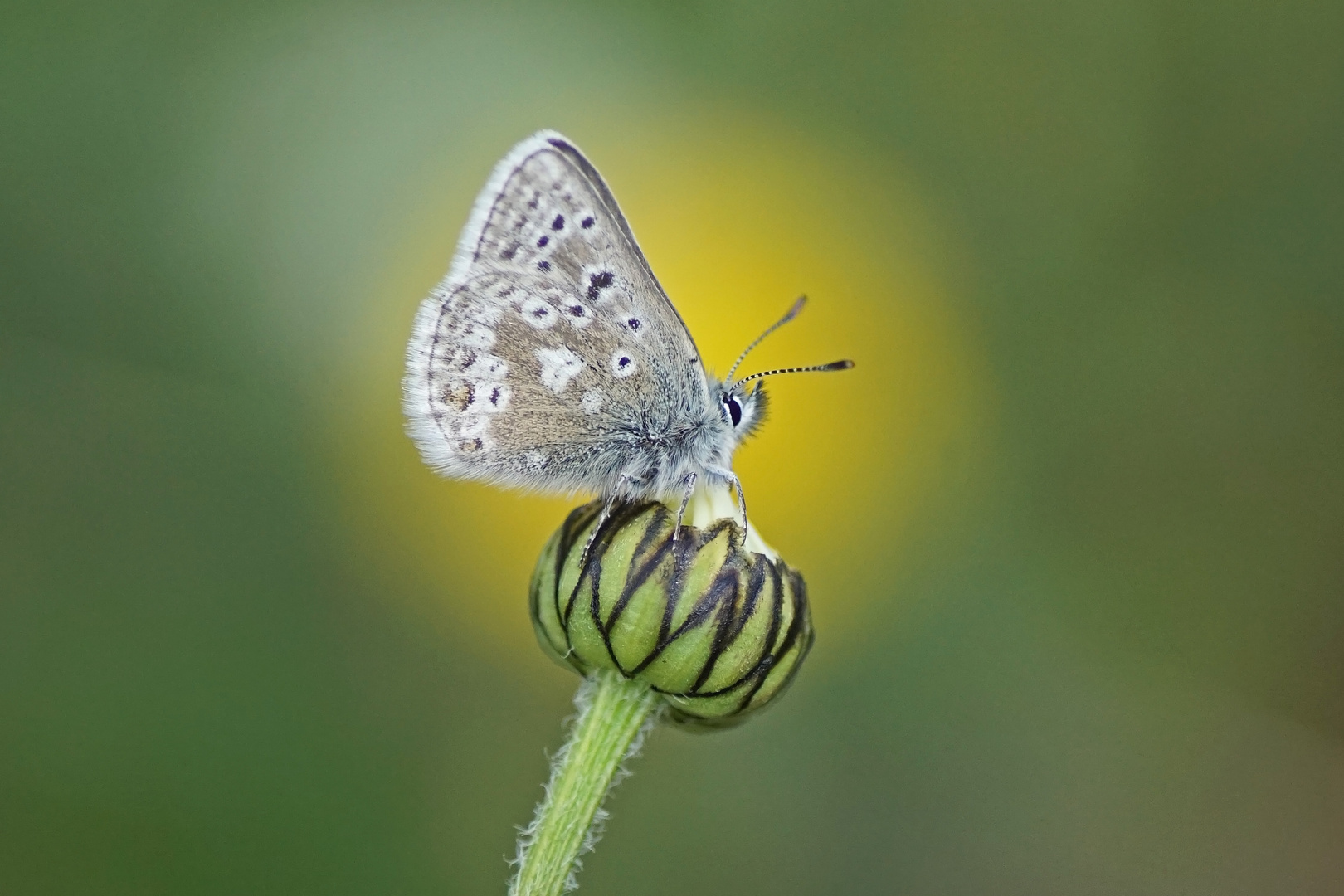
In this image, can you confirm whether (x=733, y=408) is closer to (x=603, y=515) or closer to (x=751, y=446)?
(x=603, y=515)

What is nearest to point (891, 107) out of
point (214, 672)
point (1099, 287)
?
point (1099, 287)

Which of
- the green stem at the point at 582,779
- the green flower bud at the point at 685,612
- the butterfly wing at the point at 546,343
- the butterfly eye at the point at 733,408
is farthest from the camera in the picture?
the butterfly eye at the point at 733,408

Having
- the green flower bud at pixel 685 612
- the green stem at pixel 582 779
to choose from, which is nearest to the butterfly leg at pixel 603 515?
the green flower bud at pixel 685 612

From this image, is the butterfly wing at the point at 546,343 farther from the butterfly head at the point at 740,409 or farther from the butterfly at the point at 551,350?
the butterfly head at the point at 740,409

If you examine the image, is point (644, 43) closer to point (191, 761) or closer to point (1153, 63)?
point (1153, 63)

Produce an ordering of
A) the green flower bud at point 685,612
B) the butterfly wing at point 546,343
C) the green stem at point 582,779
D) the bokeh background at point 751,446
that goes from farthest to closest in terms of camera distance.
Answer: the bokeh background at point 751,446 < the butterfly wing at point 546,343 < the green flower bud at point 685,612 < the green stem at point 582,779

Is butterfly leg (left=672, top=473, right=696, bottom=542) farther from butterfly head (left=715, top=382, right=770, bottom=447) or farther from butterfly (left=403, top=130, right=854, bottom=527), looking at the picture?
butterfly head (left=715, top=382, right=770, bottom=447)

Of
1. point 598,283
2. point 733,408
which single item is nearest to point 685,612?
point 733,408
